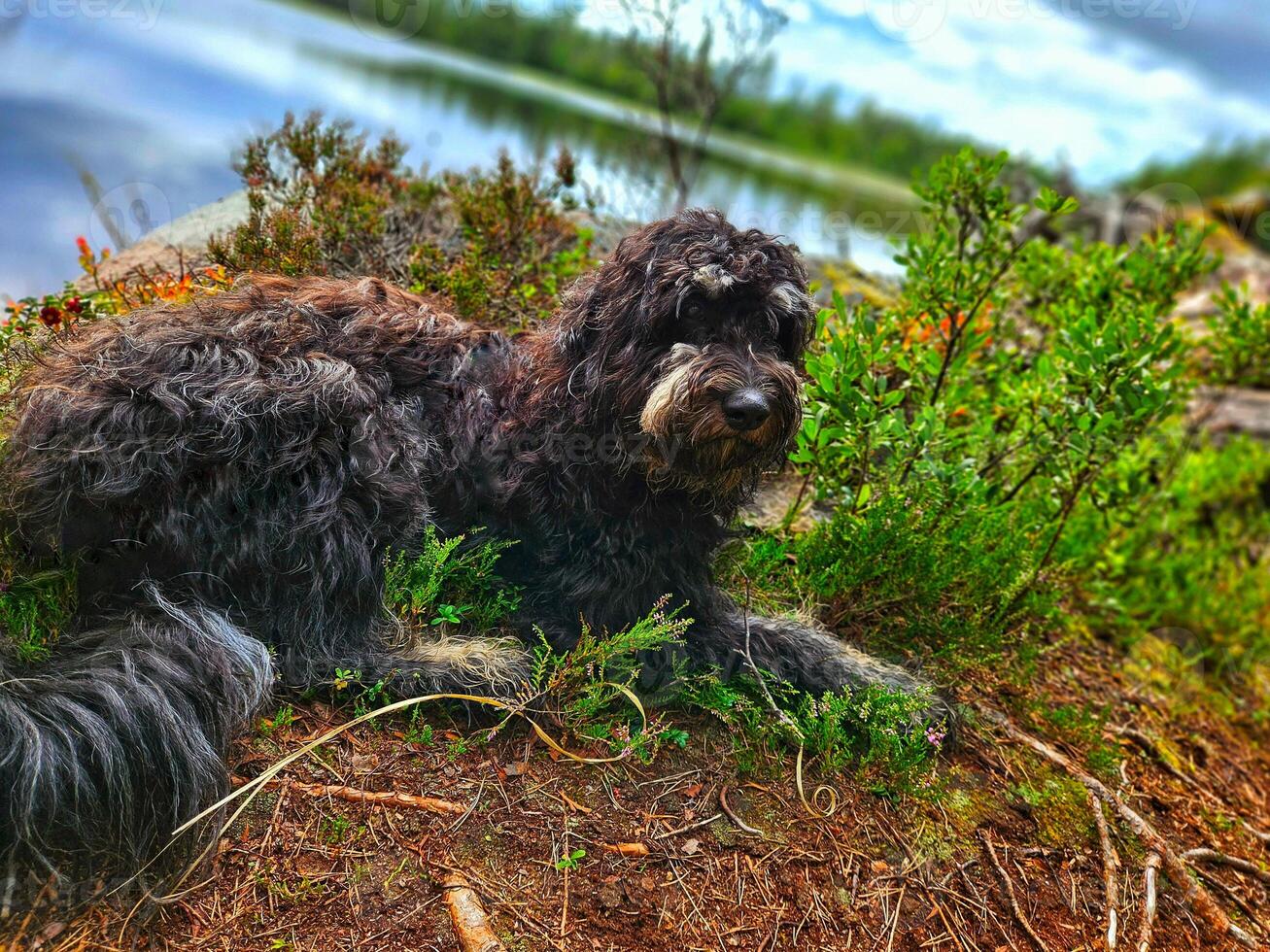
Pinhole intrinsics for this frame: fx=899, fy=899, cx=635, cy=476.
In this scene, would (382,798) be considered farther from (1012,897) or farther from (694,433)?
(1012,897)

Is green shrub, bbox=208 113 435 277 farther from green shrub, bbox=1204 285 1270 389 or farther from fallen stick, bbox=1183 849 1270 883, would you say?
green shrub, bbox=1204 285 1270 389

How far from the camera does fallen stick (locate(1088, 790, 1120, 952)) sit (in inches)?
128

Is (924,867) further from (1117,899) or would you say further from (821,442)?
(821,442)

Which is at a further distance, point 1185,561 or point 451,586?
point 1185,561

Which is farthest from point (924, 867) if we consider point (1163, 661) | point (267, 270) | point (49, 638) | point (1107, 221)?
point (1107, 221)

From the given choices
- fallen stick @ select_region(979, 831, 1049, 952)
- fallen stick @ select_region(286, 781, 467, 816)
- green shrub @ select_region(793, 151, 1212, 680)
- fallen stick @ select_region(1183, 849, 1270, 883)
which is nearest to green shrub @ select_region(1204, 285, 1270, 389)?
green shrub @ select_region(793, 151, 1212, 680)

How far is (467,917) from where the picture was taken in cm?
246

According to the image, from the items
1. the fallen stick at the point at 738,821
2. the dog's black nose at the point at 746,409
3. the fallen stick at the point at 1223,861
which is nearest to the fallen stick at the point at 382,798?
the fallen stick at the point at 738,821

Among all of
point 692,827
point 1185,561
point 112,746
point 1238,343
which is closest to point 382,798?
point 112,746

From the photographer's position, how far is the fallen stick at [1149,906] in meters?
3.25

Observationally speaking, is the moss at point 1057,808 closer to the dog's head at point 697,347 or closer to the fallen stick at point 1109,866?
the fallen stick at point 1109,866

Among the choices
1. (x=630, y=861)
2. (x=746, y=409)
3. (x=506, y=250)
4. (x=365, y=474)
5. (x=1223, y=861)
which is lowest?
(x=1223, y=861)

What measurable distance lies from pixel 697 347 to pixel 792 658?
1359 millimetres

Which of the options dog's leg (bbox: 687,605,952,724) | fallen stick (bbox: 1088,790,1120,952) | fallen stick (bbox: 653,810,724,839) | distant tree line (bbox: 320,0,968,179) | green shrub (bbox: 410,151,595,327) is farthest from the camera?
distant tree line (bbox: 320,0,968,179)
